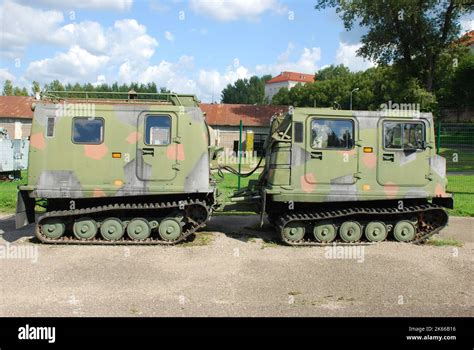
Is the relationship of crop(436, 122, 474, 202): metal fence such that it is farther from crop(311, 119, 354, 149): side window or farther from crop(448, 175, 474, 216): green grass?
crop(311, 119, 354, 149): side window

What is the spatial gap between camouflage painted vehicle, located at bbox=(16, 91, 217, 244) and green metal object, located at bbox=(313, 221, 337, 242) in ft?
7.01

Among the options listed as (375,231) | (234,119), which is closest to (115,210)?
(375,231)

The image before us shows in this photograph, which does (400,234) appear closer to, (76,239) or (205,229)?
(205,229)

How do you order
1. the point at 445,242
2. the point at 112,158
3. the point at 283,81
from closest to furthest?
1. the point at 112,158
2. the point at 445,242
3. the point at 283,81

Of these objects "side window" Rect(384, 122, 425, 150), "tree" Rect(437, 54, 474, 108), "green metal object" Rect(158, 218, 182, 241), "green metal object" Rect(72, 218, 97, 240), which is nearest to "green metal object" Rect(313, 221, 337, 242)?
"side window" Rect(384, 122, 425, 150)

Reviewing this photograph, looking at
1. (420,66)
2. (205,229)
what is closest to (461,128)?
(205,229)

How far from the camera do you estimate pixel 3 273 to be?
720 centimetres

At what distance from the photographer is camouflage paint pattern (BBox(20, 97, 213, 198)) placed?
8.81 meters

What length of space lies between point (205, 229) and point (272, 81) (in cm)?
14993

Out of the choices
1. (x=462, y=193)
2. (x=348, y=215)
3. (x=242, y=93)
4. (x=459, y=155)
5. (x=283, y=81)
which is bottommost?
(x=348, y=215)

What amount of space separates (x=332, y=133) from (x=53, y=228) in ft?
17.8

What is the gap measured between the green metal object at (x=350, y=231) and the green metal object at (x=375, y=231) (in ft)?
0.52

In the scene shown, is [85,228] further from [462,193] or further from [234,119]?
[234,119]

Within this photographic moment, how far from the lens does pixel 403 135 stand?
30.1 ft
